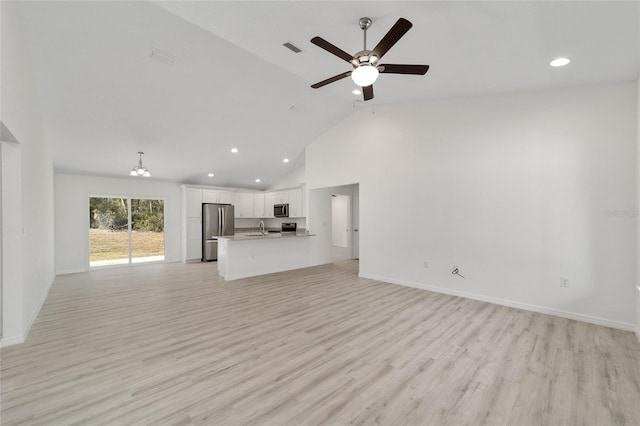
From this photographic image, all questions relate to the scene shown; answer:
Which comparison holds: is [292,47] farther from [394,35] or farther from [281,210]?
[281,210]

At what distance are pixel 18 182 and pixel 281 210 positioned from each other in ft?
19.2

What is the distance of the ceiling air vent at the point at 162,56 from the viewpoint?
3288 mm

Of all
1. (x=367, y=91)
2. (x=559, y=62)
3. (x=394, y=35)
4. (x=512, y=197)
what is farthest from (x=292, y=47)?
(x=512, y=197)

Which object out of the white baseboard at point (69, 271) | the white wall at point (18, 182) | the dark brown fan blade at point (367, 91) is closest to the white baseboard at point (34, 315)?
the white wall at point (18, 182)

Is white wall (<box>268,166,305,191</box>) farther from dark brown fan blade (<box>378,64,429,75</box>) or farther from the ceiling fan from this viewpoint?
the ceiling fan

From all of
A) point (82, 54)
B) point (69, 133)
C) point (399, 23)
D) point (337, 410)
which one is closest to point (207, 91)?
point (82, 54)

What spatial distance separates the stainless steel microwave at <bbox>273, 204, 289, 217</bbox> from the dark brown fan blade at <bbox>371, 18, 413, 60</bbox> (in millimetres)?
6277

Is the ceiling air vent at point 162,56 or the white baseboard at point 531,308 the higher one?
the ceiling air vent at point 162,56

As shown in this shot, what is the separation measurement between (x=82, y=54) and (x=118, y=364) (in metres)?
3.43

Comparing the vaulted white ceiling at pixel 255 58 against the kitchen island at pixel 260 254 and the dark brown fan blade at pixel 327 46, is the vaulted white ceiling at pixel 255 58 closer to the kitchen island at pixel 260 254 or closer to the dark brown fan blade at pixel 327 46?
the dark brown fan blade at pixel 327 46

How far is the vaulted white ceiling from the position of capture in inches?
93.5

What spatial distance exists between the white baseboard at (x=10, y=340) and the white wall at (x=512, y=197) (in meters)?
4.91

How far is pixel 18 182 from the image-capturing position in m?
2.80

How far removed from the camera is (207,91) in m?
4.24
